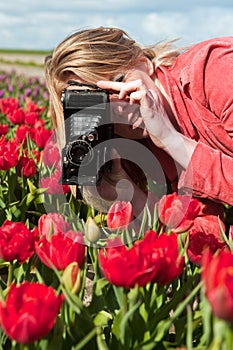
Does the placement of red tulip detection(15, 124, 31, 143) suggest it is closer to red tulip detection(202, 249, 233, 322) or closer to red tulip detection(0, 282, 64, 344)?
red tulip detection(0, 282, 64, 344)

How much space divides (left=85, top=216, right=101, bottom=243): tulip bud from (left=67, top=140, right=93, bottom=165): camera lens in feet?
1.37

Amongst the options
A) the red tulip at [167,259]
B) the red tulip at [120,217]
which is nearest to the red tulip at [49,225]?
the red tulip at [120,217]

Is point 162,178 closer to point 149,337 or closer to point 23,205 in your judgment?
point 23,205

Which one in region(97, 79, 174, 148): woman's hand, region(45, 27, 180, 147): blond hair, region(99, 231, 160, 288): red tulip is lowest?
region(99, 231, 160, 288): red tulip

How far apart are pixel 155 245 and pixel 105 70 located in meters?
1.03

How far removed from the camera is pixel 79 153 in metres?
1.75

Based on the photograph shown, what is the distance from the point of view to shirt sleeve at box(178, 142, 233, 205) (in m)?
1.84

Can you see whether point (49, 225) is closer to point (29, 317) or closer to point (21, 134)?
point (29, 317)

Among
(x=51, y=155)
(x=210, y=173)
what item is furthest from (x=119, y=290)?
(x=51, y=155)

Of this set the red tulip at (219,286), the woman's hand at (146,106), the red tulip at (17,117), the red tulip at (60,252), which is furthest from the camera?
the red tulip at (17,117)

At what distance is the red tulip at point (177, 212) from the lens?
54.2 inches

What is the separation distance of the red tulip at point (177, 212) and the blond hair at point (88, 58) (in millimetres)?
643

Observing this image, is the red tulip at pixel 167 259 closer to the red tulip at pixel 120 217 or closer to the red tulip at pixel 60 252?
the red tulip at pixel 60 252

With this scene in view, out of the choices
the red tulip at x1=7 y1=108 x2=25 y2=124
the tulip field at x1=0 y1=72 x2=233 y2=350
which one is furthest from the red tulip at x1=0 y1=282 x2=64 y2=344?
the red tulip at x1=7 y1=108 x2=25 y2=124
